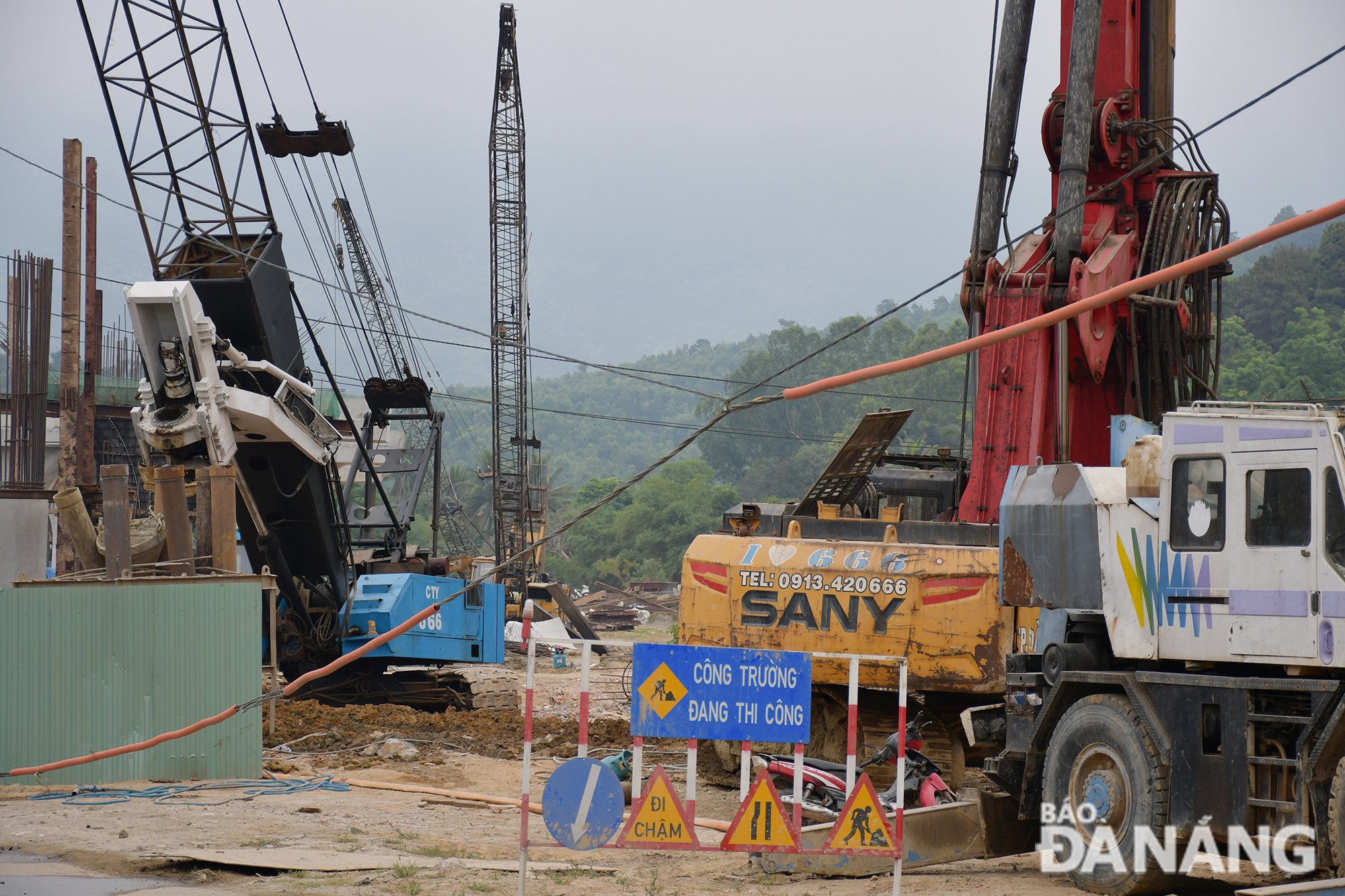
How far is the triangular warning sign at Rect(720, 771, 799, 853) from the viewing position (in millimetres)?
7586

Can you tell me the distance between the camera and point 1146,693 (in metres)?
8.31

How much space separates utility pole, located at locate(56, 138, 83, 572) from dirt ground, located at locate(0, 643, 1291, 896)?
438 inches

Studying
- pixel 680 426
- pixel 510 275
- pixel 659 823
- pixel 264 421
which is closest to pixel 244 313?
pixel 264 421

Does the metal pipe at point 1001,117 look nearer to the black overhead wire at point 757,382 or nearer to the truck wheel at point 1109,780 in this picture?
the black overhead wire at point 757,382

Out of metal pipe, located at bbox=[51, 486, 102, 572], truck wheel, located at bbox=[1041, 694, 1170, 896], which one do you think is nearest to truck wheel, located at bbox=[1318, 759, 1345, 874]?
truck wheel, located at bbox=[1041, 694, 1170, 896]

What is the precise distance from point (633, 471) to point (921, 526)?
438 ft

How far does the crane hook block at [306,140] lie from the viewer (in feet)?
78.3

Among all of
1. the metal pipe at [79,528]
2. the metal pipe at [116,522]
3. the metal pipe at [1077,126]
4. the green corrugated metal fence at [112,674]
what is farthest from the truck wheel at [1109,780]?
the metal pipe at [79,528]

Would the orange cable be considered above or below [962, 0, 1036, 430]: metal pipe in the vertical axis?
below

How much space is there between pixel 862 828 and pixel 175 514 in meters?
10.1

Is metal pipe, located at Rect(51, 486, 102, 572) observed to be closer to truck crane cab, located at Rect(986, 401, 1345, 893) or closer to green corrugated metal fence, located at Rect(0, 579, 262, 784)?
→ green corrugated metal fence, located at Rect(0, 579, 262, 784)

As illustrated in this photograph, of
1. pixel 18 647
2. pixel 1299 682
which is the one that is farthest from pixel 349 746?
pixel 1299 682

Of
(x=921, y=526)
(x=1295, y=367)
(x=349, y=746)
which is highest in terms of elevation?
(x=1295, y=367)

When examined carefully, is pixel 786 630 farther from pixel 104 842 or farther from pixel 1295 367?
pixel 1295 367
